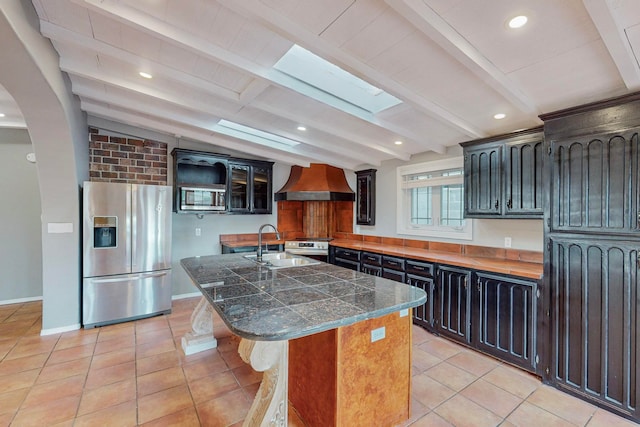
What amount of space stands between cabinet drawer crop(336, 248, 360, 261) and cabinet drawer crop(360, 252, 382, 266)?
11 centimetres

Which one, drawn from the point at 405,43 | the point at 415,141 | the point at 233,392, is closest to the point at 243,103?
the point at 405,43

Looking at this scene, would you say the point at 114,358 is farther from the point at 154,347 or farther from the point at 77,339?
the point at 77,339

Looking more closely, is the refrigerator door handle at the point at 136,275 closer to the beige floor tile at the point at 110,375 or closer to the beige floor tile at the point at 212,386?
the beige floor tile at the point at 110,375

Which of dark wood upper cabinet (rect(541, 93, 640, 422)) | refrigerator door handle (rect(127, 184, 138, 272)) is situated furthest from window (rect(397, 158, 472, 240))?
Result: refrigerator door handle (rect(127, 184, 138, 272))

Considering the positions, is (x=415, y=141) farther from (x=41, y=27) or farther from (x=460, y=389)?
(x=41, y=27)

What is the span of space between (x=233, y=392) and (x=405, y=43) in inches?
107

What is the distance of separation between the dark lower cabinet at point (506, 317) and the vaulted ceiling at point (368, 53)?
1.47 metres

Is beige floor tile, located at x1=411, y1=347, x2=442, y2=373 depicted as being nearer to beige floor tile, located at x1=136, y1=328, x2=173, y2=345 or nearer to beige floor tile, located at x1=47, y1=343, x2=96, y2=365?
beige floor tile, located at x1=136, y1=328, x2=173, y2=345

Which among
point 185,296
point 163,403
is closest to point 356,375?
point 163,403

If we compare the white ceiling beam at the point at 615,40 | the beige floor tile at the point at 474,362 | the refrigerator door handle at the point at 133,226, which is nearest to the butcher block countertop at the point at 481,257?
the beige floor tile at the point at 474,362

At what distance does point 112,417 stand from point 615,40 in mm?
3714

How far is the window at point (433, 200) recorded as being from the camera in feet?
12.3

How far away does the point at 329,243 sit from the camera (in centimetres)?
487

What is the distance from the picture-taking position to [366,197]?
4973 millimetres
